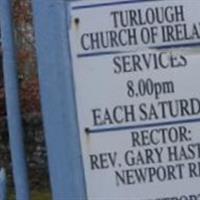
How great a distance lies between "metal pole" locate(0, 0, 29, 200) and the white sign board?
348 mm

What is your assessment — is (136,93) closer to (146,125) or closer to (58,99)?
(146,125)

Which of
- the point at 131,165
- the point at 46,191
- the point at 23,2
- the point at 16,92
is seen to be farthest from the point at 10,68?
the point at 23,2

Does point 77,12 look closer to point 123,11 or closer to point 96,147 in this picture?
point 123,11

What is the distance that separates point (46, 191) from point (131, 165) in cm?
971

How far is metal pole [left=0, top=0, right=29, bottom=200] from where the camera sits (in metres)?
3.69

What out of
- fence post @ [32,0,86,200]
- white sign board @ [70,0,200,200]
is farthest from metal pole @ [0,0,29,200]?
white sign board @ [70,0,200,200]

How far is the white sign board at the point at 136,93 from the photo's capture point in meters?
3.44

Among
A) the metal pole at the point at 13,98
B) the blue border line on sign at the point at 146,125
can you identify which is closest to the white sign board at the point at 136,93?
the blue border line on sign at the point at 146,125

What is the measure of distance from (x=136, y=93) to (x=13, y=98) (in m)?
0.54

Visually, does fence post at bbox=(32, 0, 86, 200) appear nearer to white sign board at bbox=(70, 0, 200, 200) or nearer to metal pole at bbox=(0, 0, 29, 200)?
white sign board at bbox=(70, 0, 200, 200)

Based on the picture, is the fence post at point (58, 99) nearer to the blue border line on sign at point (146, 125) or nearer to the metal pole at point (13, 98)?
the blue border line on sign at point (146, 125)

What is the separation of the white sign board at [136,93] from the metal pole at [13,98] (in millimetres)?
348

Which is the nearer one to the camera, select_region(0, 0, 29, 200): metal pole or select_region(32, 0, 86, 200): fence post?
select_region(32, 0, 86, 200): fence post

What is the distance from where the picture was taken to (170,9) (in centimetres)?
344
